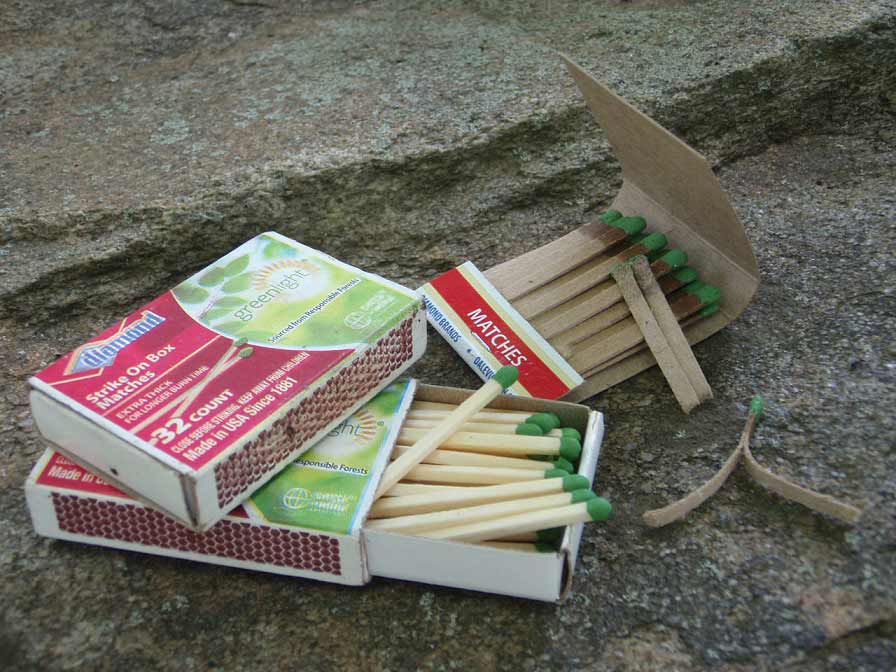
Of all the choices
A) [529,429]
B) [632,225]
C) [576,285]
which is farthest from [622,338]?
[529,429]

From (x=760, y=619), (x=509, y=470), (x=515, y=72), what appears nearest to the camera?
(x=760, y=619)

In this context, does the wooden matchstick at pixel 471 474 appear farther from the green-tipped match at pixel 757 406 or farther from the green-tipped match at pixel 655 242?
the green-tipped match at pixel 655 242

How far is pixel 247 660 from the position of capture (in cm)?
134

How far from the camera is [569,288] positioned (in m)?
1.83

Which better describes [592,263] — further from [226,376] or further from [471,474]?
[226,376]

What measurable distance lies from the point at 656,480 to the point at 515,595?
348 mm

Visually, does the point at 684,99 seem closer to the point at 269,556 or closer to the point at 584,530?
the point at 584,530

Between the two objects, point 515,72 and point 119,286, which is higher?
point 515,72

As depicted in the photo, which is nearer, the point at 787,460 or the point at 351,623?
the point at 351,623

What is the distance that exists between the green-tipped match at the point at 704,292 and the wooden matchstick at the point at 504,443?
1.32ft

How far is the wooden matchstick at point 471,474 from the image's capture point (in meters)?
1.40

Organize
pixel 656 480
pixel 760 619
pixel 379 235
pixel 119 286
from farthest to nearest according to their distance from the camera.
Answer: pixel 379 235 < pixel 119 286 < pixel 656 480 < pixel 760 619

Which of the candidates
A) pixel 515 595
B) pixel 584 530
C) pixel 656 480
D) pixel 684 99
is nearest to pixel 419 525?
pixel 515 595

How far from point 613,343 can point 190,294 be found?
2.47 ft
